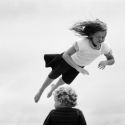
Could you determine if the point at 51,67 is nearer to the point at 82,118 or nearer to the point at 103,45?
the point at 103,45

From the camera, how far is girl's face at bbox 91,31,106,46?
16266mm

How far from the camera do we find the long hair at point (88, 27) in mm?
16344

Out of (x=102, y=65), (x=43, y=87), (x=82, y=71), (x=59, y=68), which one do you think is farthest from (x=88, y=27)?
(x=43, y=87)

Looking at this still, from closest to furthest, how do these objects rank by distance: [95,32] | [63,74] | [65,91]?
1. [65,91]
2. [95,32]
3. [63,74]

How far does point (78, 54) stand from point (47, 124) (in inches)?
141

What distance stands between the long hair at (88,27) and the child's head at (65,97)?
11.4 ft

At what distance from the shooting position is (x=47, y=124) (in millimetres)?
13750

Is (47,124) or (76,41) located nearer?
(47,124)

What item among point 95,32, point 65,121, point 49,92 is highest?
point 95,32

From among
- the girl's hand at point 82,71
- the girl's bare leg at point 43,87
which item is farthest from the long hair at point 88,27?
the girl's bare leg at point 43,87

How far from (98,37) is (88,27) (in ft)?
1.32

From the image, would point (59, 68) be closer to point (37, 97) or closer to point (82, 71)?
point (82, 71)

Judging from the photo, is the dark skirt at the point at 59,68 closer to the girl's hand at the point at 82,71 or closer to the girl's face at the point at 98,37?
the girl's hand at the point at 82,71

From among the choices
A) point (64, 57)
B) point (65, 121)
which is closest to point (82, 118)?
point (65, 121)
